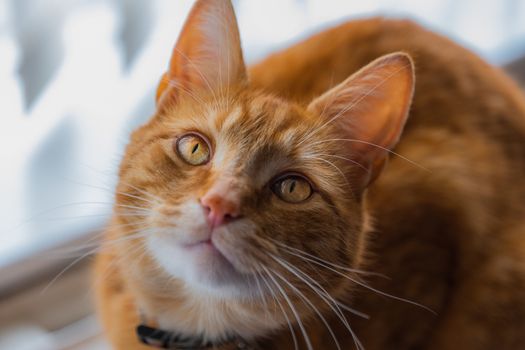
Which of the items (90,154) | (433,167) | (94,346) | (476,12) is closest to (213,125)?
(433,167)

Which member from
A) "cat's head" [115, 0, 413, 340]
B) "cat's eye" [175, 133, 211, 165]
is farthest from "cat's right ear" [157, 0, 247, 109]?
"cat's eye" [175, 133, 211, 165]

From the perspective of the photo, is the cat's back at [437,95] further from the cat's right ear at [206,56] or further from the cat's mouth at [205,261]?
the cat's mouth at [205,261]

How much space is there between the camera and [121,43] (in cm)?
169

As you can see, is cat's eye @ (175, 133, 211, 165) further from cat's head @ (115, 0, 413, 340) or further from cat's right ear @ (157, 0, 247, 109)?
cat's right ear @ (157, 0, 247, 109)

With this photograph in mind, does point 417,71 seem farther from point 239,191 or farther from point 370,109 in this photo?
point 239,191

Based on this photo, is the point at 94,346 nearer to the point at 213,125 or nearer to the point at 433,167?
the point at 213,125

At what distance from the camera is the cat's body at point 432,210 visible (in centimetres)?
137

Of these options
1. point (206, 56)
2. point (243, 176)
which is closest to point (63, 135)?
point (206, 56)

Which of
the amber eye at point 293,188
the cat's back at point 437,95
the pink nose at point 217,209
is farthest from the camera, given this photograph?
the cat's back at point 437,95

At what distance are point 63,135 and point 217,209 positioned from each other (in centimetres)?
82

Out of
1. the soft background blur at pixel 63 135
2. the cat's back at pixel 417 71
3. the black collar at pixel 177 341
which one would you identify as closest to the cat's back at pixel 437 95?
the cat's back at pixel 417 71

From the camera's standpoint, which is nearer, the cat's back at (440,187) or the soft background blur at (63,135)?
the cat's back at (440,187)

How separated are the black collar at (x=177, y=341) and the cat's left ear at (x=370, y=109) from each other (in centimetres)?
35

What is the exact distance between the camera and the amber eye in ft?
3.66
